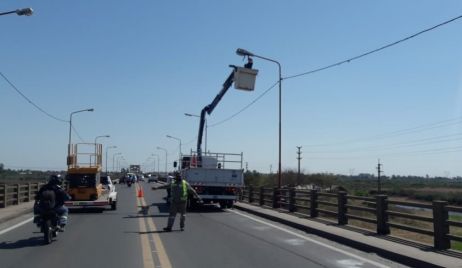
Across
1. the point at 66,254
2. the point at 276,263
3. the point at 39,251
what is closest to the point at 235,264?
the point at 276,263

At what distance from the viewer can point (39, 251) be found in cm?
1252

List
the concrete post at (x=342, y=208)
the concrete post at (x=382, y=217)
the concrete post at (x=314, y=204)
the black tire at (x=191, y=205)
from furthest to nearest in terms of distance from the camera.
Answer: the black tire at (x=191, y=205), the concrete post at (x=314, y=204), the concrete post at (x=342, y=208), the concrete post at (x=382, y=217)

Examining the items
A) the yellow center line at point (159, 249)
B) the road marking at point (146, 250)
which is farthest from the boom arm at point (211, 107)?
the road marking at point (146, 250)

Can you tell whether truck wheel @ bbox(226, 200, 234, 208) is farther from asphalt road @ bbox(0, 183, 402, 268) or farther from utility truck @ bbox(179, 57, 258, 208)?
asphalt road @ bbox(0, 183, 402, 268)

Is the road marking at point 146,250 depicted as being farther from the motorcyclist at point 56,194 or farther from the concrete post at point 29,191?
the concrete post at point 29,191

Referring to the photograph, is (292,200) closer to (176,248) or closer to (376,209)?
(376,209)

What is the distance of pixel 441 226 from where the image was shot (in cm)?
1246

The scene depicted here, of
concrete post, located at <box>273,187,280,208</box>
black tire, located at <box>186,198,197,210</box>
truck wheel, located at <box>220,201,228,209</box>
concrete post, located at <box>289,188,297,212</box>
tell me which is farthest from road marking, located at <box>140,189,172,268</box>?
truck wheel, located at <box>220,201,228,209</box>

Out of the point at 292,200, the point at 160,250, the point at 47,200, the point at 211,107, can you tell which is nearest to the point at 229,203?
the point at 292,200

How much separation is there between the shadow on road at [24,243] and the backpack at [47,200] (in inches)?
34.5

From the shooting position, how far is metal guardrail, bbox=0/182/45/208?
2670 centimetres

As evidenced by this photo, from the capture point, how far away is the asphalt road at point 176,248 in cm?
1102

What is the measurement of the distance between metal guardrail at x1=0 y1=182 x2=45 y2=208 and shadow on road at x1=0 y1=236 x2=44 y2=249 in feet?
41.9

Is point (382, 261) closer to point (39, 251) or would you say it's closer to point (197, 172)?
point (39, 251)
